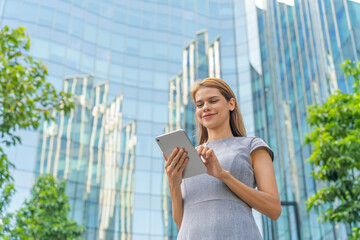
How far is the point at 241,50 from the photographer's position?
31.2 m

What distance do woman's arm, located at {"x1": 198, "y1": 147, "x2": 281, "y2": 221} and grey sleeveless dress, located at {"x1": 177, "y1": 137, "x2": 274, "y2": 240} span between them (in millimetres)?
45

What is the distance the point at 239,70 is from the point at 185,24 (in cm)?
613

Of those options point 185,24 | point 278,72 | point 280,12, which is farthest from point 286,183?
point 185,24

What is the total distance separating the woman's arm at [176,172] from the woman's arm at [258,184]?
9cm

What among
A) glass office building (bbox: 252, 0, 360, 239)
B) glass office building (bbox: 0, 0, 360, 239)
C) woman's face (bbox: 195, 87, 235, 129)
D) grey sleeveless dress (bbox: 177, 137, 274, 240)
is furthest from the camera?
glass office building (bbox: 0, 0, 360, 239)

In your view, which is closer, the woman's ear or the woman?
the woman

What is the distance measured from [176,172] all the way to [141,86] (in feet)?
94.8

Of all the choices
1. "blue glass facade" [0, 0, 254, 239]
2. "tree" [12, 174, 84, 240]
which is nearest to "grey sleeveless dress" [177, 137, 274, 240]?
"tree" [12, 174, 84, 240]

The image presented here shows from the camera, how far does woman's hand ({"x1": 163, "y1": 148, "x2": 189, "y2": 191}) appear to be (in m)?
1.85

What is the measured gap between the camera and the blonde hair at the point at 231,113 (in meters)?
2.17

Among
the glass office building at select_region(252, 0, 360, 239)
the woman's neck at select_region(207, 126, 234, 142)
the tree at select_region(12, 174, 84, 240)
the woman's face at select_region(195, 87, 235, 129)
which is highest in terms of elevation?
the glass office building at select_region(252, 0, 360, 239)

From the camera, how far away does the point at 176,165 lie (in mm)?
1880

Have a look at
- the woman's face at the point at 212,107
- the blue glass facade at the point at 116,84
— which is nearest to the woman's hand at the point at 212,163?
the woman's face at the point at 212,107

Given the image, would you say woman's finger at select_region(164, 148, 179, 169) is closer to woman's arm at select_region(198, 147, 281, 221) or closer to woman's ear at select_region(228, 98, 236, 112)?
woman's arm at select_region(198, 147, 281, 221)
